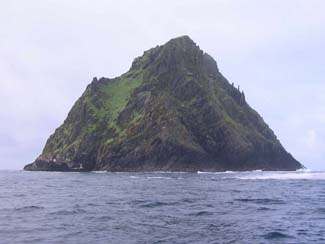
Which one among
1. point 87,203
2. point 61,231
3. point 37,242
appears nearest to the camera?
point 37,242

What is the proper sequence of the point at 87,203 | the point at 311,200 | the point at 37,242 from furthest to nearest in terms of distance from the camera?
the point at 311,200 → the point at 87,203 → the point at 37,242

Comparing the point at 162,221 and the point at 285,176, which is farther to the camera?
the point at 285,176

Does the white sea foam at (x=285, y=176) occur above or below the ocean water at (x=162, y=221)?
above

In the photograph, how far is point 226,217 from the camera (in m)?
37.0

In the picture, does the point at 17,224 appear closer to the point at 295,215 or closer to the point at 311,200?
the point at 295,215

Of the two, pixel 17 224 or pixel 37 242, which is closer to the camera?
pixel 37 242

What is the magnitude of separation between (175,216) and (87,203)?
43.4ft

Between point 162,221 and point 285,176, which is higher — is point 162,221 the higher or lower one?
the lower one

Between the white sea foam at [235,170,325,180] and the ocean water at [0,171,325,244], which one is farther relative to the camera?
the white sea foam at [235,170,325,180]

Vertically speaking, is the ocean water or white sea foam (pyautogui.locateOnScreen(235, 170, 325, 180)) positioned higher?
white sea foam (pyautogui.locateOnScreen(235, 170, 325, 180))

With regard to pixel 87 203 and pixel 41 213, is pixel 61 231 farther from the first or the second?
pixel 87 203

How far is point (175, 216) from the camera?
37438 millimetres

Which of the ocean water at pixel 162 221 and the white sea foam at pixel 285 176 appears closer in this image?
the ocean water at pixel 162 221

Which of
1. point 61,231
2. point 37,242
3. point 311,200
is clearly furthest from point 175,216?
point 311,200
